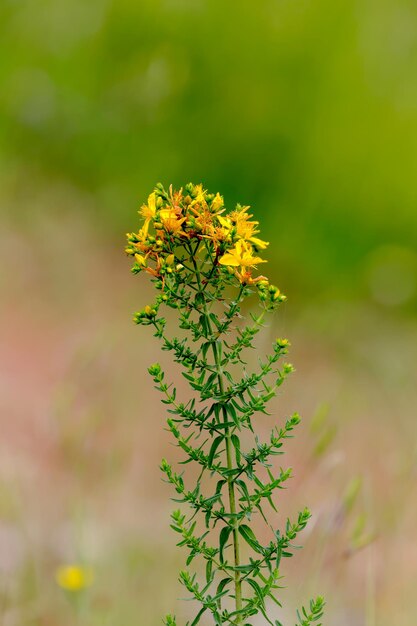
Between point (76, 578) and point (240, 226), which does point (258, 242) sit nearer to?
point (240, 226)

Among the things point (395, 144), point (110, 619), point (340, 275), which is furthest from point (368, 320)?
point (110, 619)

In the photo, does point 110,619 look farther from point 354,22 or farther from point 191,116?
point 354,22

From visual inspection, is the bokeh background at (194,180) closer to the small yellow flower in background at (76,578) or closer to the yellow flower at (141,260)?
the small yellow flower in background at (76,578)

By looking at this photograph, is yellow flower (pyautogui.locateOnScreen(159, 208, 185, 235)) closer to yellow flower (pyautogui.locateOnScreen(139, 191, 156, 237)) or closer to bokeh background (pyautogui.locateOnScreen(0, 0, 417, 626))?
yellow flower (pyautogui.locateOnScreen(139, 191, 156, 237))

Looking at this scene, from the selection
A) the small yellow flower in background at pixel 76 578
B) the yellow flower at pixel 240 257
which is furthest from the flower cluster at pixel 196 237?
the small yellow flower in background at pixel 76 578

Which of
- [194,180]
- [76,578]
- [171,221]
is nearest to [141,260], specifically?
[171,221]

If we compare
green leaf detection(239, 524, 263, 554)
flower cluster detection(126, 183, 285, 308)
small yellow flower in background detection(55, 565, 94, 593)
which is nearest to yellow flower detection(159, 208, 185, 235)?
flower cluster detection(126, 183, 285, 308)

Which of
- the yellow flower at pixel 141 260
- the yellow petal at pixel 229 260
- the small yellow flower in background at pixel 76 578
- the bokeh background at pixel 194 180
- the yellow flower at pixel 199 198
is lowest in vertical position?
the yellow flower at pixel 141 260
